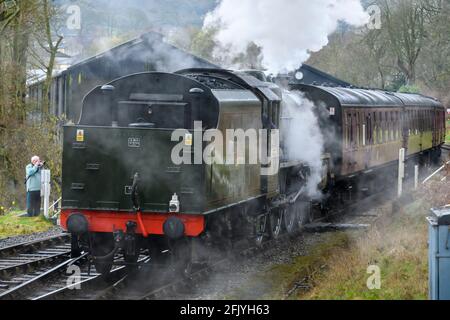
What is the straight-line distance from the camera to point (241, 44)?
16672 mm

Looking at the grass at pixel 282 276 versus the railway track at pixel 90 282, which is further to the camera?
the grass at pixel 282 276

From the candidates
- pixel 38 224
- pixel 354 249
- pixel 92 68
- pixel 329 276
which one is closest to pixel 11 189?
pixel 92 68

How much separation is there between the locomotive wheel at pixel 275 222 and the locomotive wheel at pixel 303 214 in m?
1.35

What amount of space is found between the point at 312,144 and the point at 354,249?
14.7 ft

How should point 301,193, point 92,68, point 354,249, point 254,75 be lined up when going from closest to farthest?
point 354,249 → point 254,75 → point 301,193 → point 92,68

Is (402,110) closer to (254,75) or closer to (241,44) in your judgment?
(241,44)

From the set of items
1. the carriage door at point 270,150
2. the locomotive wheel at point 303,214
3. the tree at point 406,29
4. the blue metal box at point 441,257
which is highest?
the tree at point 406,29

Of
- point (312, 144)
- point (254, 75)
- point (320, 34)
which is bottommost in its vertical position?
point (312, 144)

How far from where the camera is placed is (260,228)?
13.0 metres

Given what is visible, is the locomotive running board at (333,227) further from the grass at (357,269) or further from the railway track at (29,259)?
the railway track at (29,259)

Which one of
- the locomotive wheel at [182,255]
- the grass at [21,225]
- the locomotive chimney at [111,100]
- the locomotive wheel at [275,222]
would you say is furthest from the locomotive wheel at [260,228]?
the grass at [21,225]

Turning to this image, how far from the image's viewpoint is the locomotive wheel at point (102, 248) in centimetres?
1020

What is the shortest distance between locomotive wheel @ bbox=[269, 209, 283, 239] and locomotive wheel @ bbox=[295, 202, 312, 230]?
4.44 feet

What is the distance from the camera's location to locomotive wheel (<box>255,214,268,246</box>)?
1257 centimetres
